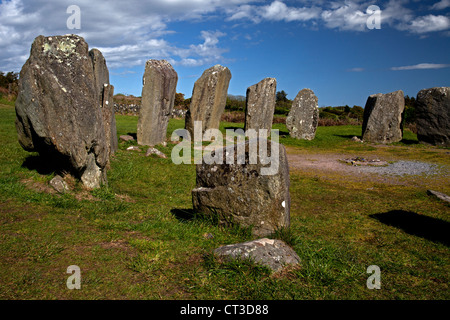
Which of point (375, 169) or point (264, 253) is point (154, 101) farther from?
point (264, 253)

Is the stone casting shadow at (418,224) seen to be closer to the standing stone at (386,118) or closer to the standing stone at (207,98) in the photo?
the standing stone at (207,98)

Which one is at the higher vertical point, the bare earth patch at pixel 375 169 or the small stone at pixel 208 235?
the bare earth patch at pixel 375 169

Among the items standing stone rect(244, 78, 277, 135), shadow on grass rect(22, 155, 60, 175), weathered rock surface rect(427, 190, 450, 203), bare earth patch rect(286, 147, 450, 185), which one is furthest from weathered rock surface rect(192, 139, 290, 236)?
standing stone rect(244, 78, 277, 135)

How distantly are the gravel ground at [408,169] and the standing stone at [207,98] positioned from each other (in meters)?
8.03

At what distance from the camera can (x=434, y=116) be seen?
60.0ft

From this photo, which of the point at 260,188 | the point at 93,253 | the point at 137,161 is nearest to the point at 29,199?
the point at 93,253

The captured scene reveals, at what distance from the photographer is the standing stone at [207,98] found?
17.3m

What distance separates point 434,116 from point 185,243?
17.7 meters

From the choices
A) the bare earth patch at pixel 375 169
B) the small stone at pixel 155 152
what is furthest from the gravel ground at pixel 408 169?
the small stone at pixel 155 152

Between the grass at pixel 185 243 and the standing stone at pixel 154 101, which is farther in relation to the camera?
the standing stone at pixel 154 101

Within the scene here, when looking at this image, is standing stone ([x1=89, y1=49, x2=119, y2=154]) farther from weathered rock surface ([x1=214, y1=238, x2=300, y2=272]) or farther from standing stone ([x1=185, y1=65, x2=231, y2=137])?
weathered rock surface ([x1=214, y1=238, x2=300, y2=272])

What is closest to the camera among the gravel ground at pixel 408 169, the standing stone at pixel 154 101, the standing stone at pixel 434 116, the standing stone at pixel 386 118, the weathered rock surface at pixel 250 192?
the weathered rock surface at pixel 250 192

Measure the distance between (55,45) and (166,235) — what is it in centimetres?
457

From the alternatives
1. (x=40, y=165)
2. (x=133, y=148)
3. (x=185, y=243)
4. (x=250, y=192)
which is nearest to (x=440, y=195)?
(x=250, y=192)
